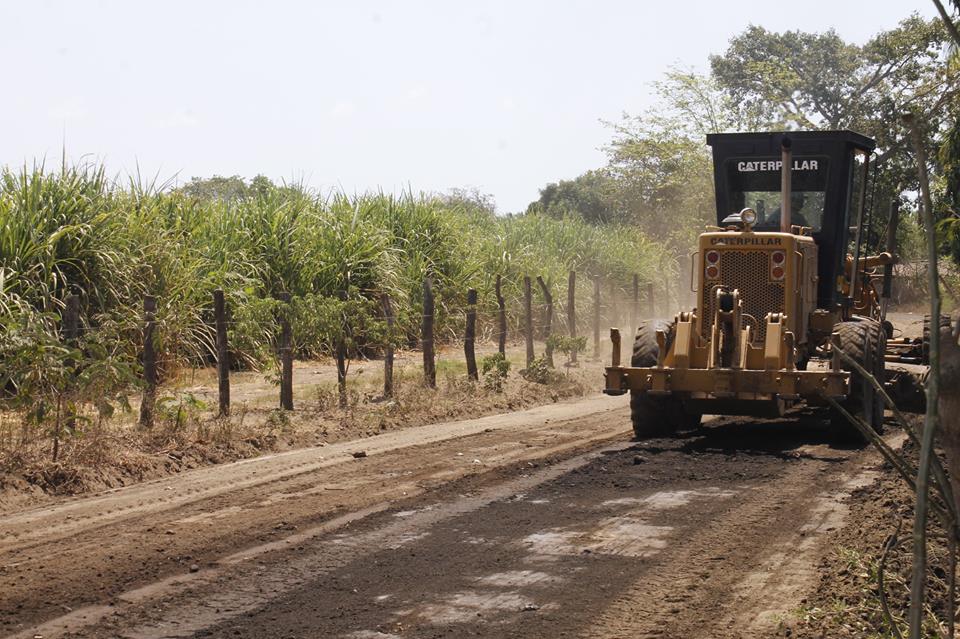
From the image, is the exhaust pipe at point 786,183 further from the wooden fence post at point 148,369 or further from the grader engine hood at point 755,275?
the wooden fence post at point 148,369

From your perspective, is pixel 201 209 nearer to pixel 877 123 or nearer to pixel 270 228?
pixel 270 228

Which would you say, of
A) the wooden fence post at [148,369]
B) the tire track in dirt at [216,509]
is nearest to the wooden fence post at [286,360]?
the tire track in dirt at [216,509]

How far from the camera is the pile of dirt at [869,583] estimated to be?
573 cm

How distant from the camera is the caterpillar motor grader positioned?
37.1 feet

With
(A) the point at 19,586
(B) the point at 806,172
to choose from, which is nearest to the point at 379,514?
(A) the point at 19,586

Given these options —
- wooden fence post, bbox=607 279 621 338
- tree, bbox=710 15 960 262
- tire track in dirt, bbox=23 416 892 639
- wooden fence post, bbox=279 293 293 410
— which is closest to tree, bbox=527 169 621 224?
tree, bbox=710 15 960 262

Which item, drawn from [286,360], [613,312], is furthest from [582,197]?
[286,360]

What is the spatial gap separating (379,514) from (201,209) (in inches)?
536

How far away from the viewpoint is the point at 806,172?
1294 centimetres

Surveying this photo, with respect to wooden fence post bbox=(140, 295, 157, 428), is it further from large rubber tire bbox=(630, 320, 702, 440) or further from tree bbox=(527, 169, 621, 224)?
tree bbox=(527, 169, 621, 224)

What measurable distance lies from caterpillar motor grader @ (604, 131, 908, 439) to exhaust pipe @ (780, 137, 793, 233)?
15 millimetres

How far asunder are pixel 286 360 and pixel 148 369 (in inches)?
85.2

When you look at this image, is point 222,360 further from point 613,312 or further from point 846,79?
point 846,79

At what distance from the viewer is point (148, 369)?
12.4m
